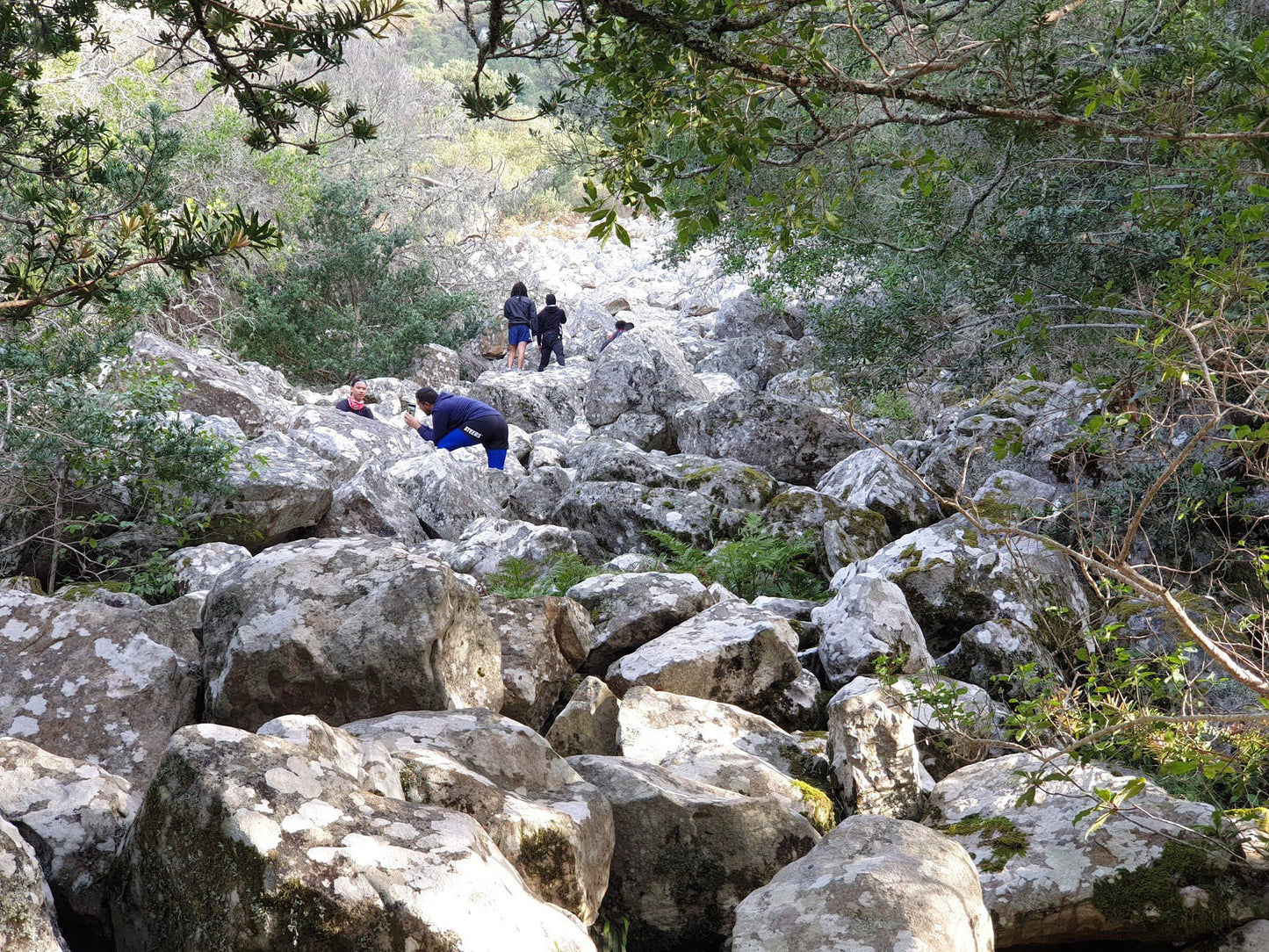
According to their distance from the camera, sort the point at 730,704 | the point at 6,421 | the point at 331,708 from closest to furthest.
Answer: the point at 331,708 → the point at 730,704 → the point at 6,421

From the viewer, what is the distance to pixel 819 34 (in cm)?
351

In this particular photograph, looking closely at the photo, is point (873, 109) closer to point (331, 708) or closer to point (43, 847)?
point (331, 708)

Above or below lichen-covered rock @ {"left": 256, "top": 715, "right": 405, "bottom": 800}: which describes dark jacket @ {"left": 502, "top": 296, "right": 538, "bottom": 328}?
above

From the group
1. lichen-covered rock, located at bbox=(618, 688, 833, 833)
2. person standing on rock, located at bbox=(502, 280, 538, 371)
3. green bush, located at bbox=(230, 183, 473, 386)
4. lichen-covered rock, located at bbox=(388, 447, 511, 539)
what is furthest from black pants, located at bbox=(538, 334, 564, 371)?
lichen-covered rock, located at bbox=(618, 688, 833, 833)

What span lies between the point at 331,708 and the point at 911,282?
763 centimetres

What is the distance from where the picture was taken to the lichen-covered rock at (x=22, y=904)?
7.58 feet

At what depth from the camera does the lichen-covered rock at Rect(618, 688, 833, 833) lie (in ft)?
14.6

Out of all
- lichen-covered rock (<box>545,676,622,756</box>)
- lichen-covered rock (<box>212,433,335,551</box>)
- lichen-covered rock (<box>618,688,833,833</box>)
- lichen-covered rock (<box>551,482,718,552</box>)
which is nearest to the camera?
lichen-covered rock (<box>618,688,833,833</box>)

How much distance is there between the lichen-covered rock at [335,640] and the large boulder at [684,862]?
1056 mm

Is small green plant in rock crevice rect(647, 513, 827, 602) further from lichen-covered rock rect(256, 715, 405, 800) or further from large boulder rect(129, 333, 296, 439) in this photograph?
large boulder rect(129, 333, 296, 439)

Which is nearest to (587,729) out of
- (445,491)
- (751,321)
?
(445,491)

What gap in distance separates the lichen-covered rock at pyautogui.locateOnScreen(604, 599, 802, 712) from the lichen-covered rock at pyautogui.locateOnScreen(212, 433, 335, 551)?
4322 millimetres

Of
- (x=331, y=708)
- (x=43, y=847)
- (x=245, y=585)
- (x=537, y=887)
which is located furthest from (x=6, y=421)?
(x=537, y=887)

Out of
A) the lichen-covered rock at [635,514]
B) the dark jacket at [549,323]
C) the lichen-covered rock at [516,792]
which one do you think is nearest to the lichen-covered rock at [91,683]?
the lichen-covered rock at [516,792]
